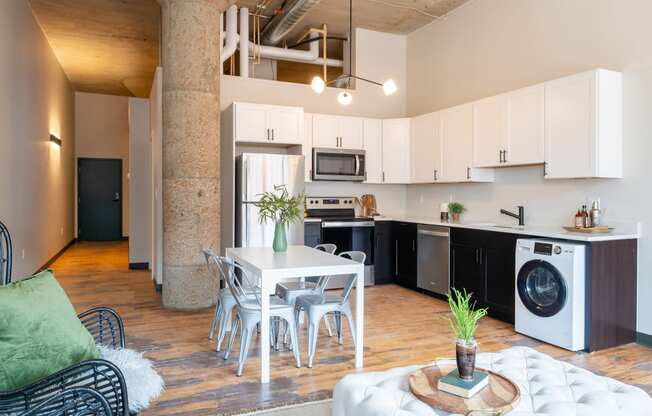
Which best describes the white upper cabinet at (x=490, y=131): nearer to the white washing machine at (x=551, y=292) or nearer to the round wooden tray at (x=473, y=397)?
the white washing machine at (x=551, y=292)

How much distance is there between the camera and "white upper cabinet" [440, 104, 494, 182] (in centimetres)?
543

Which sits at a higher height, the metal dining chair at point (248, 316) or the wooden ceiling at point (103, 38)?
the wooden ceiling at point (103, 38)

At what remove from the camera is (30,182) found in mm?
6316

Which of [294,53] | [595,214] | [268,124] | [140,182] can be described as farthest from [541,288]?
[140,182]

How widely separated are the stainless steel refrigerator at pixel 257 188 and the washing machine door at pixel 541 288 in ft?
8.39

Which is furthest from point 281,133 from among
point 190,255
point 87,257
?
point 87,257

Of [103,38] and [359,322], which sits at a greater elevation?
[103,38]

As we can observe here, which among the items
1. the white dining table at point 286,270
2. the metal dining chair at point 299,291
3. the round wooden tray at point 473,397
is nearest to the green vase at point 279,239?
the white dining table at point 286,270

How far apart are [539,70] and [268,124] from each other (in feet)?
10.1

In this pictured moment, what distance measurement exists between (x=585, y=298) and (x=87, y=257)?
836cm

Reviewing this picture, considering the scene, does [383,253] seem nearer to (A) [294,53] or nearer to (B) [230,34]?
(A) [294,53]

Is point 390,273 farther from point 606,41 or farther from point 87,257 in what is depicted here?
point 87,257

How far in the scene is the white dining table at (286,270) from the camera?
122 inches

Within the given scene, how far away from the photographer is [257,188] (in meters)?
5.48
